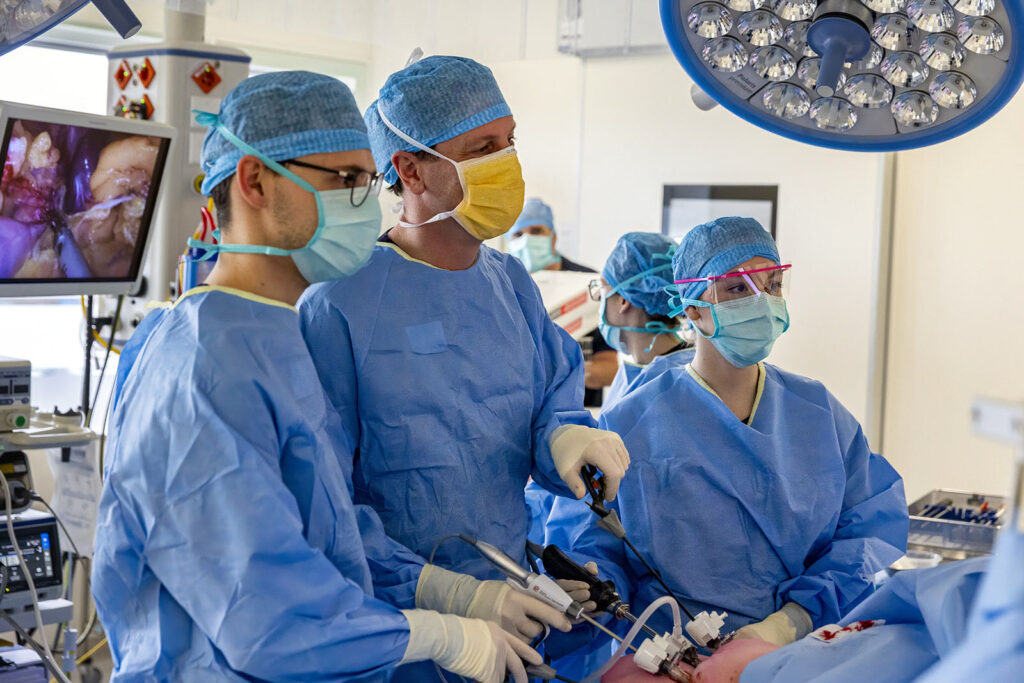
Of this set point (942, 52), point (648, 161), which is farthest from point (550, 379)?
point (648, 161)

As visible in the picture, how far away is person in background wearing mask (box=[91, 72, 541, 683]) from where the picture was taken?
1.14 metres

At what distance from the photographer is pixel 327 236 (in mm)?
1310

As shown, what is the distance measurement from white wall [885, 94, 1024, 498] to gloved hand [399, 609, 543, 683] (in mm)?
2987

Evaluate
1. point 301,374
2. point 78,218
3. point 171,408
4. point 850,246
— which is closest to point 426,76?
point 301,374

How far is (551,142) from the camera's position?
518 cm

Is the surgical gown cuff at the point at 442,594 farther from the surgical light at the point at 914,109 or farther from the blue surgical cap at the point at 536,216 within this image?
the blue surgical cap at the point at 536,216

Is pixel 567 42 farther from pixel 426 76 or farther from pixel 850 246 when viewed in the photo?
pixel 426 76

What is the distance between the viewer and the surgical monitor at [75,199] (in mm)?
2322

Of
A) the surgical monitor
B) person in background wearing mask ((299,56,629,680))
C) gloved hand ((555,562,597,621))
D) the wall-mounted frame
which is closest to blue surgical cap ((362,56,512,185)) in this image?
person in background wearing mask ((299,56,629,680))

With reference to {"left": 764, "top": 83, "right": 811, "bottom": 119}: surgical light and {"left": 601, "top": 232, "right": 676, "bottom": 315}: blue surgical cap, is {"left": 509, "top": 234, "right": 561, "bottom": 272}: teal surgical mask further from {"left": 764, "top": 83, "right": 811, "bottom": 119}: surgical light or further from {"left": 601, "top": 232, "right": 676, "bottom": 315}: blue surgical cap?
{"left": 764, "top": 83, "right": 811, "bottom": 119}: surgical light

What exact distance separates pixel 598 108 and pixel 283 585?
12.9 feet

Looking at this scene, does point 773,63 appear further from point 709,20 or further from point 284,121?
point 284,121

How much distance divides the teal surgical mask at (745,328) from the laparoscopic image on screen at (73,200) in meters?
1.55

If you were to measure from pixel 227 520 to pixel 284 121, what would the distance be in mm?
502
